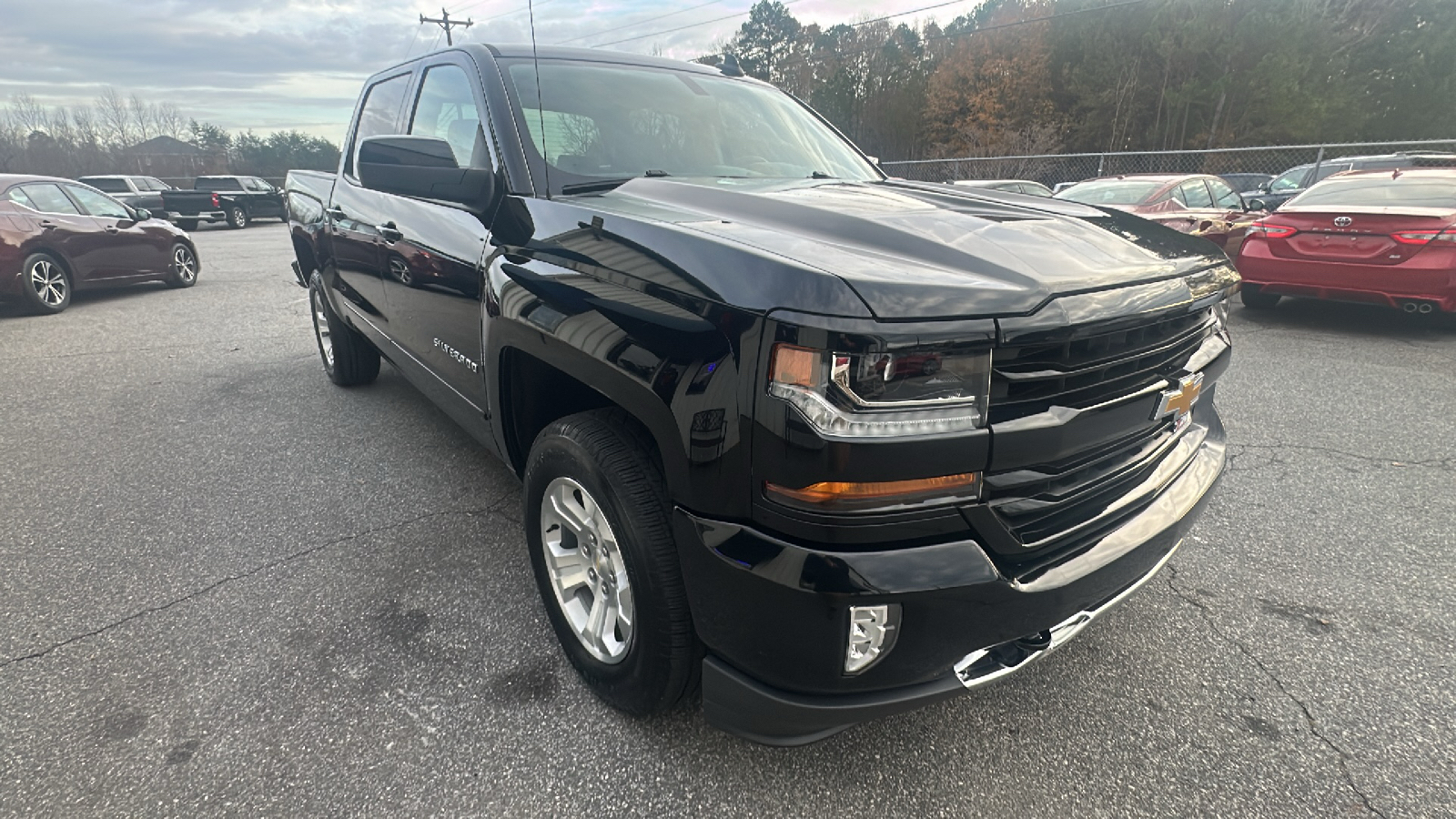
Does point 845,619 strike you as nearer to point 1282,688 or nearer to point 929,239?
point 929,239

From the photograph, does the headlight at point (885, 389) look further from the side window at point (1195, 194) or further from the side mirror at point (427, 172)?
the side window at point (1195, 194)

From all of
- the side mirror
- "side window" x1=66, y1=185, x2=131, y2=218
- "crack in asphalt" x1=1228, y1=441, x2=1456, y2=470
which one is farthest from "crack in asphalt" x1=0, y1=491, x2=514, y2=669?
"side window" x1=66, y1=185, x2=131, y2=218

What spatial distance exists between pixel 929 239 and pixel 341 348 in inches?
173

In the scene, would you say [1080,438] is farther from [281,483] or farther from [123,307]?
[123,307]

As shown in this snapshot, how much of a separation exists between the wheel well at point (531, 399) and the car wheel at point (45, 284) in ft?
30.0

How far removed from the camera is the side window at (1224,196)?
9750 mm

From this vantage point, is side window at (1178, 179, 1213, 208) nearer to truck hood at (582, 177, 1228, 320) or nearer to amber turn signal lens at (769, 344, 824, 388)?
truck hood at (582, 177, 1228, 320)


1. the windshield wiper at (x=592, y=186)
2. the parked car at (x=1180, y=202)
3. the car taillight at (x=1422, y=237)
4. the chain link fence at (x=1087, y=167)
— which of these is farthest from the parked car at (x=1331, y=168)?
the windshield wiper at (x=592, y=186)

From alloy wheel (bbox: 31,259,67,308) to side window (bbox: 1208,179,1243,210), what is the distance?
47.7ft

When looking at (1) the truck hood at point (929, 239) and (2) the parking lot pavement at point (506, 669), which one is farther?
(2) the parking lot pavement at point (506, 669)

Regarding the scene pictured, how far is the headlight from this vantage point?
133 cm

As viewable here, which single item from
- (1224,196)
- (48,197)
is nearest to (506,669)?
(48,197)

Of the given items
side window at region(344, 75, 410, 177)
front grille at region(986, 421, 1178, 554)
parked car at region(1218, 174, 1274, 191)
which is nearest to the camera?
front grille at region(986, 421, 1178, 554)

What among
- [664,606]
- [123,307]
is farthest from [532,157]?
[123,307]
